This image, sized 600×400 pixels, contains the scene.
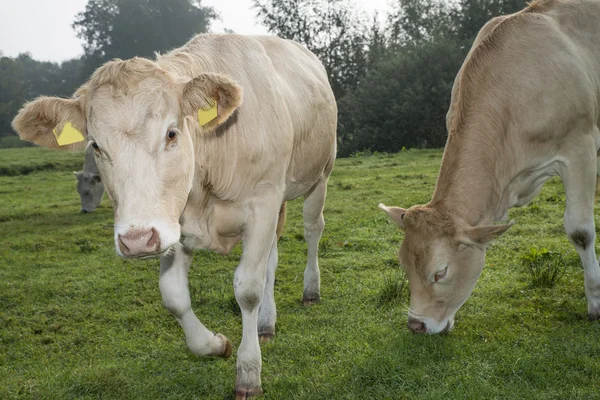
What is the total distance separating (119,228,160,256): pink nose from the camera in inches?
116

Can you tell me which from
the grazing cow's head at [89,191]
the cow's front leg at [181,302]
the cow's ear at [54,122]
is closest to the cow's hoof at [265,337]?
the cow's front leg at [181,302]

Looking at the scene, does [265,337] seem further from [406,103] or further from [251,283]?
A: [406,103]

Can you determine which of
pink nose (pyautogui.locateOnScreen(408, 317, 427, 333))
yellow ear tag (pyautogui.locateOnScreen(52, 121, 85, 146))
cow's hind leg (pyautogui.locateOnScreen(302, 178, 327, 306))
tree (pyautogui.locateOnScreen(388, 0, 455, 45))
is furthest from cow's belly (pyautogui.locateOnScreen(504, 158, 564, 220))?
tree (pyautogui.locateOnScreen(388, 0, 455, 45))

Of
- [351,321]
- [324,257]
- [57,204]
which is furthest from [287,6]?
[351,321]

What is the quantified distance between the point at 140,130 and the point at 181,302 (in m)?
1.51

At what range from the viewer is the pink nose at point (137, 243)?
295cm

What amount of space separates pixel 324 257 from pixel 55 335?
11.1 feet

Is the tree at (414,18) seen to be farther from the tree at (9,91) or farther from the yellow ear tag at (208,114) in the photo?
the yellow ear tag at (208,114)

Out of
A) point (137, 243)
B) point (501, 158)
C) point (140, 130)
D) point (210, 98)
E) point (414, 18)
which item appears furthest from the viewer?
point (414, 18)

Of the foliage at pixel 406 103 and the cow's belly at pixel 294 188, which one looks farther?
the foliage at pixel 406 103

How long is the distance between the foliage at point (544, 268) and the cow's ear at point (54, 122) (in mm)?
4268

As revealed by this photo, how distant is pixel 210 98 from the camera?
3.53 meters

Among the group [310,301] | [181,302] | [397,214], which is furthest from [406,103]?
[181,302]

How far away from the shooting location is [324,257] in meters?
7.82
